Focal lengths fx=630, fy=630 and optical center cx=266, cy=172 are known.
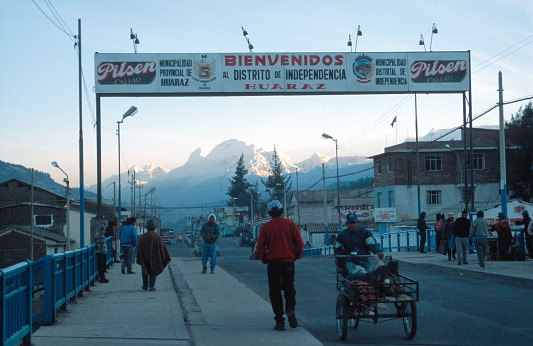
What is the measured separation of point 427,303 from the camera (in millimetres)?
11469

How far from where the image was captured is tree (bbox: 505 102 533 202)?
50.8m

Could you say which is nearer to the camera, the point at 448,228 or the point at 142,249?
the point at 142,249

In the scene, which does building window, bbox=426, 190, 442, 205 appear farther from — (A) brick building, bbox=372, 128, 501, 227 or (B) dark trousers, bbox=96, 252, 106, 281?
(B) dark trousers, bbox=96, 252, 106, 281

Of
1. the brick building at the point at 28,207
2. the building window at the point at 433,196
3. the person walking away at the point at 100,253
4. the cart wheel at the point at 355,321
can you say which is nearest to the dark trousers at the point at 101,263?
the person walking away at the point at 100,253

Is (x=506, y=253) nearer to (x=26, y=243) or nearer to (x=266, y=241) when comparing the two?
(x=266, y=241)

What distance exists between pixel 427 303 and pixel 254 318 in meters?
3.79

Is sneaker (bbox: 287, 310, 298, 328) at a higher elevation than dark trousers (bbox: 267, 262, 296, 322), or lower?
lower

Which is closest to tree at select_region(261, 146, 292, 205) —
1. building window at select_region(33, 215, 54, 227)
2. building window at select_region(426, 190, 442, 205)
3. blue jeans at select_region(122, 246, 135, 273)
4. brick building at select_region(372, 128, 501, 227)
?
building window at select_region(33, 215, 54, 227)

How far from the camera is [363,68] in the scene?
2717 cm

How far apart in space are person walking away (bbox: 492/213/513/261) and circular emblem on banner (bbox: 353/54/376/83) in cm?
909

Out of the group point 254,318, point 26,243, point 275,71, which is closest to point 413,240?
point 275,71

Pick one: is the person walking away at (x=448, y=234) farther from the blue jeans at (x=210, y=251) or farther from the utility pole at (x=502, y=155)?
the blue jeans at (x=210, y=251)

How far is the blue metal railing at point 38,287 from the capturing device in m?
6.14

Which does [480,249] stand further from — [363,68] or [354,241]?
[363,68]
